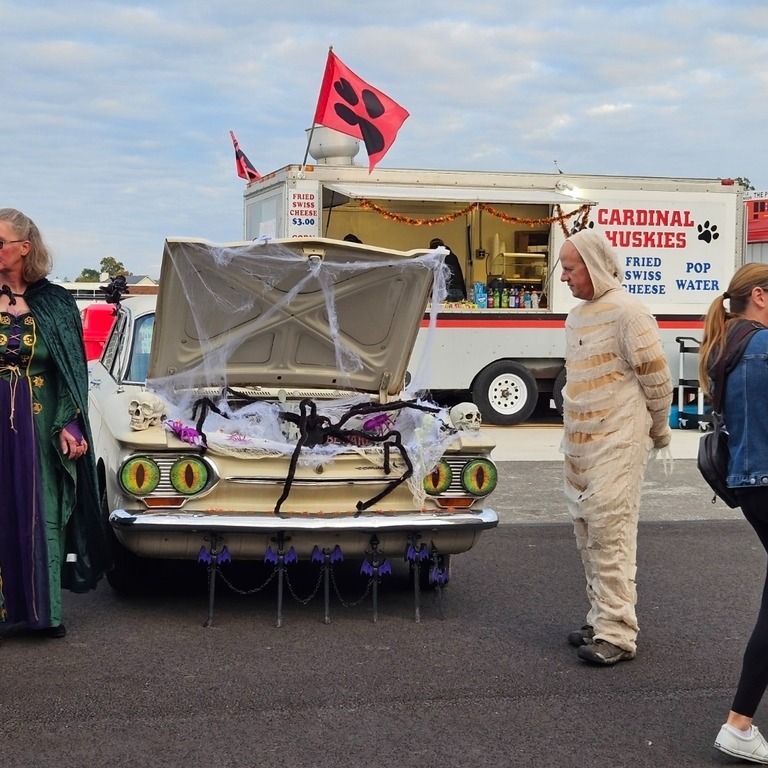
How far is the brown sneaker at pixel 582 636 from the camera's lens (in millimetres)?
5105

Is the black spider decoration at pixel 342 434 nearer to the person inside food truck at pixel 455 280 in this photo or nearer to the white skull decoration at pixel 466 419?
the white skull decoration at pixel 466 419

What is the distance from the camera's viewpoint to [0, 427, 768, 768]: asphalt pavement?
3906 millimetres

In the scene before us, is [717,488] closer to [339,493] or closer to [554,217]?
[339,493]

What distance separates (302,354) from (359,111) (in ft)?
24.6

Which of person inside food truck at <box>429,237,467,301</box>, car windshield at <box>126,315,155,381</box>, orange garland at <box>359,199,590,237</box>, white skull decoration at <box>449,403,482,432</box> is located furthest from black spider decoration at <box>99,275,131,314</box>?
person inside food truck at <box>429,237,467,301</box>

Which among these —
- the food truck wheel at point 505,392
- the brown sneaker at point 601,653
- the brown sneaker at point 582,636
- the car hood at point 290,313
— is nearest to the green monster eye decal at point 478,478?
the brown sneaker at point 582,636

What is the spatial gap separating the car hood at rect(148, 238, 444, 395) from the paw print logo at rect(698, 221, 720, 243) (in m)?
9.64

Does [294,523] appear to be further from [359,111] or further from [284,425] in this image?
Answer: [359,111]

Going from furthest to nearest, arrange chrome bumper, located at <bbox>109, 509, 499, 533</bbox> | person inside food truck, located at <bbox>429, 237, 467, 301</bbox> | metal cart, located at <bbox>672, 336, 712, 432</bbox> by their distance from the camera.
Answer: person inside food truck, located at <bbox>429, 237, 467, 301</bbox>, metal cart, located at <bbox>672, 336, 712, 432</bbox>, chrome bumper, located at <bbox>109, 509, 499, 533</bbox>

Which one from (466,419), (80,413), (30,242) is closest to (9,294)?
(30,242)

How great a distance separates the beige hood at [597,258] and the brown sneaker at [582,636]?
59.8 inches

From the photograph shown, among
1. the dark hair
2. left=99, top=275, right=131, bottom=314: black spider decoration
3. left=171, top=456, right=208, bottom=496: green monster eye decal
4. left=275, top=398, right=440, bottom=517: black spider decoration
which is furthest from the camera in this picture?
left=99, top=275, right=131, bottom=314: black spider decoration

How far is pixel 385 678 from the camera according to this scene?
4.67m

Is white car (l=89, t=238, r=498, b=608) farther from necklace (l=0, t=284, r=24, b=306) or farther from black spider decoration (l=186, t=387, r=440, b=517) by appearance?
necklace (l=0, t=284, r=24, b=306)
